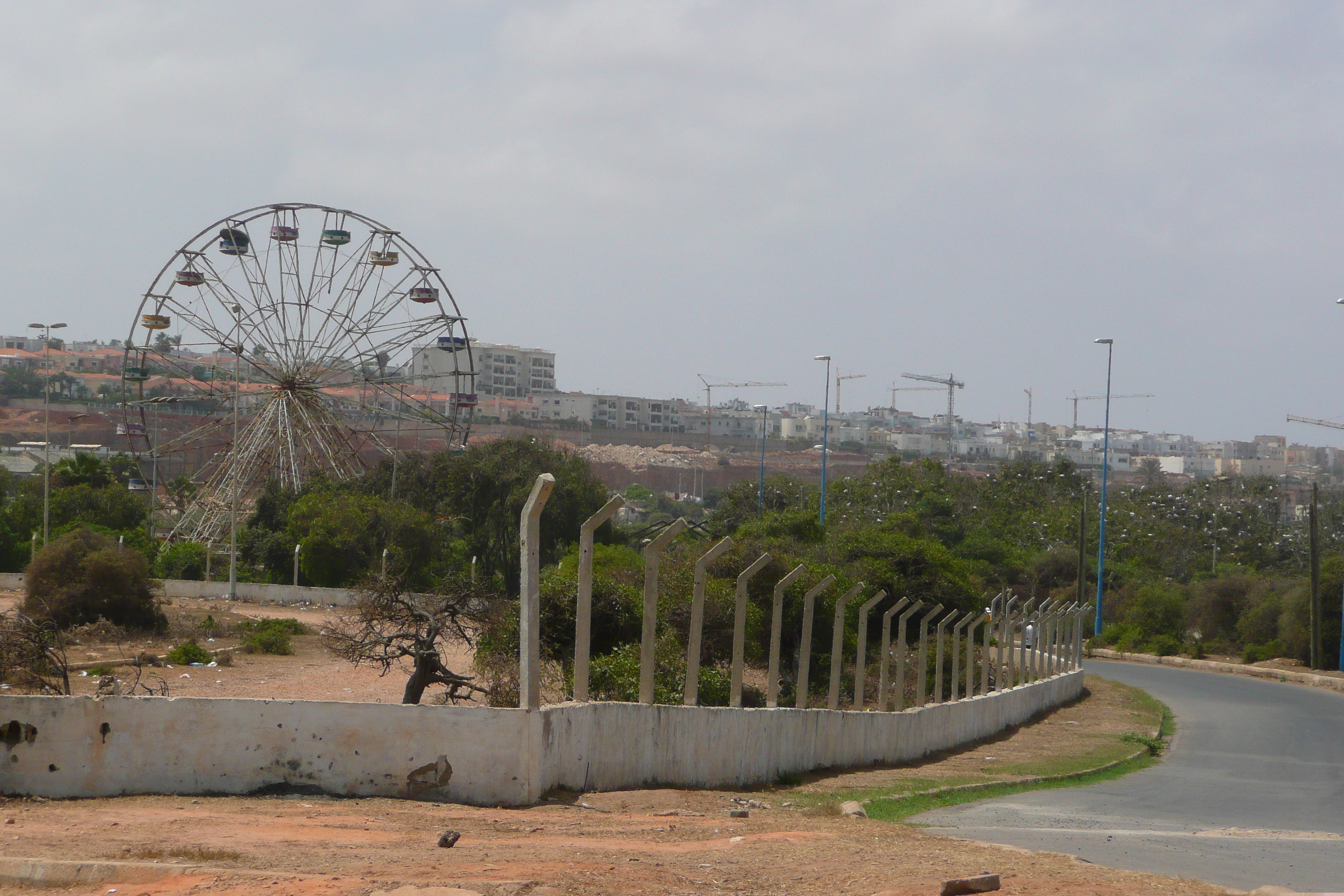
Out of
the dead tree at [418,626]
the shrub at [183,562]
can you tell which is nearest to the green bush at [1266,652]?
the dead tree at [418,626]

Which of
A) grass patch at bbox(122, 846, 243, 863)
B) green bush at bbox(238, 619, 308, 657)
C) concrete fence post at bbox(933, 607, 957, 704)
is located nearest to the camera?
grass patch at bbox(122, 846, 243, 863)

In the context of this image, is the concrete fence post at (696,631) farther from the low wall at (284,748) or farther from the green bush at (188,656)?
the green bush at (188,656)

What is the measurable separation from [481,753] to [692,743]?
3.46 metres

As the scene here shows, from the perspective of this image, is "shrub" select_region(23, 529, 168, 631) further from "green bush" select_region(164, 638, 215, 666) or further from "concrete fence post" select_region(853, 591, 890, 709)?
"concrete fence post" select_region(853, 591, 890, 709)

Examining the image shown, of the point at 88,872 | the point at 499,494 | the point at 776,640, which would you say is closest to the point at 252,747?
the point at 88,872

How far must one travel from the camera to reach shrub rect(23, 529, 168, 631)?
34125 mm

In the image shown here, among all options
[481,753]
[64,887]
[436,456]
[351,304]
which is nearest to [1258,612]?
[436,456]

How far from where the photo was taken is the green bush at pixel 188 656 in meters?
28.6

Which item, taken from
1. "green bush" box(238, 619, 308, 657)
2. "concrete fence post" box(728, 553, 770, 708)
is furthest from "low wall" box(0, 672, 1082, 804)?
"green bush" box(238, 619, 308, 657)

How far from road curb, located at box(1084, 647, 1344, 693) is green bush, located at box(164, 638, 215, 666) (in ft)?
102

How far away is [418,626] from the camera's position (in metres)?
17.5

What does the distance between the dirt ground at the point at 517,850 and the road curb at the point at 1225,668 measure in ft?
105

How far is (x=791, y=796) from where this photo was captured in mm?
13891

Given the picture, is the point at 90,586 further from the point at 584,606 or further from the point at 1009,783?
the point at 584,606
